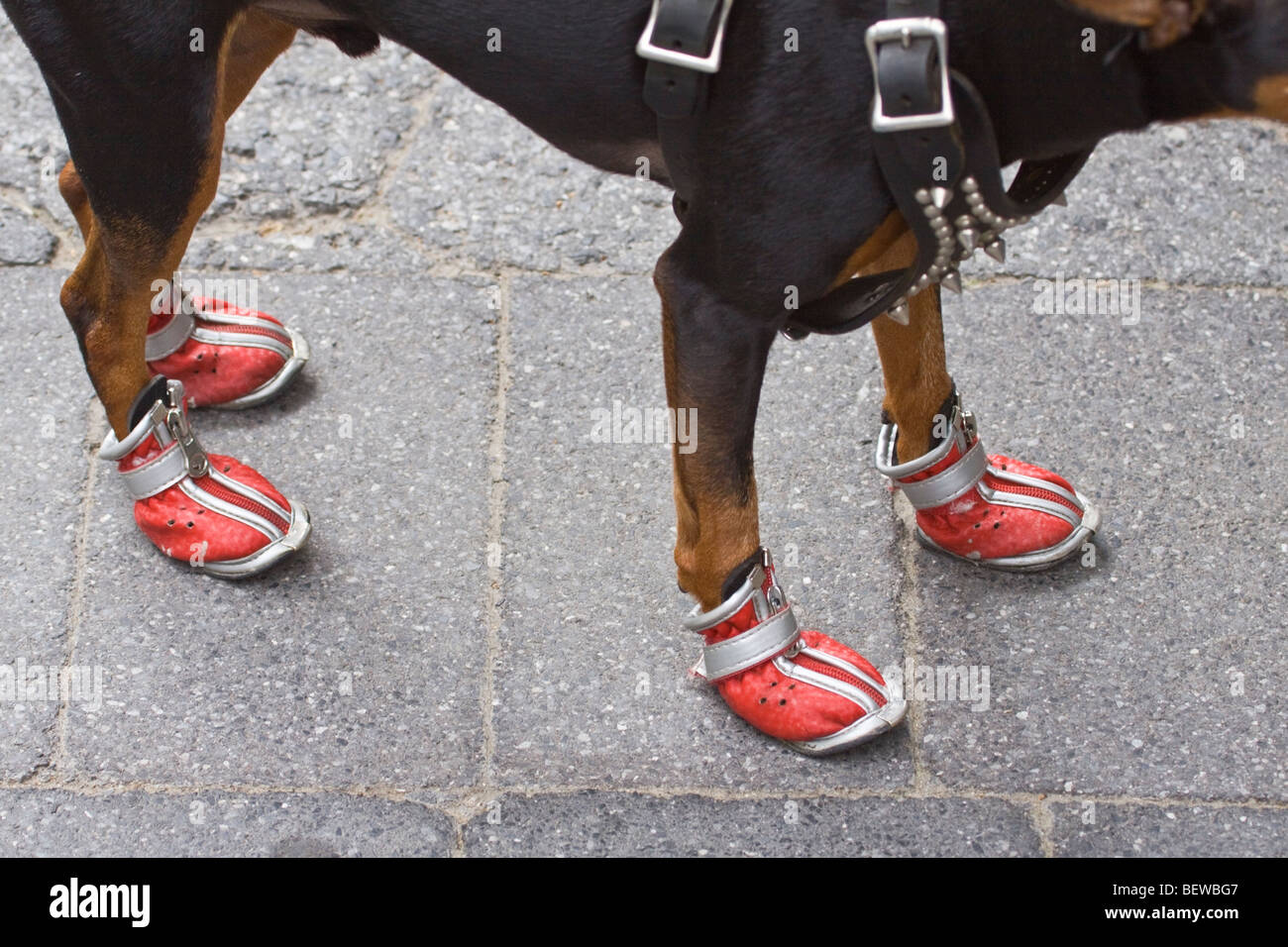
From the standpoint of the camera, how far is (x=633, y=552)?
9.55 ft

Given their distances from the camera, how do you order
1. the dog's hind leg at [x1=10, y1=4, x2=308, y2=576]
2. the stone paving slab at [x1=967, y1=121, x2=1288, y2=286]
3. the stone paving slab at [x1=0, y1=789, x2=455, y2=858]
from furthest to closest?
1. the stone paving slab at [x1=967, y1=121, x2=1288, y2=286]
2. the stone paving slab at [x1=0, y1=789, x2=455, y2=858]
3. the dog's hind leg at [x1=10, y1=4, x2=308, y2=576]

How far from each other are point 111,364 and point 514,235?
1.13 m

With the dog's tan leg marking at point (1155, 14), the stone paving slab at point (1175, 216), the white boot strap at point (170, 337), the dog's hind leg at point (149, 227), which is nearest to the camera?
the dog's tan leg marking at point (1155, 14)

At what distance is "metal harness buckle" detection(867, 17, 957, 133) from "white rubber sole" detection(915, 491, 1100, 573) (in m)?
1.17

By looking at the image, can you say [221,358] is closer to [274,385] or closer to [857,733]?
[274,385]

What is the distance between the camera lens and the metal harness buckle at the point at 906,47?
183cm

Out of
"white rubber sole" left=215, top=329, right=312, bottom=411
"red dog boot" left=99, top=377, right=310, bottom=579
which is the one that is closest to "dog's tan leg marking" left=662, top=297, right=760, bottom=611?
"red dog boot" left=99, top=377, right=310, bottom=579

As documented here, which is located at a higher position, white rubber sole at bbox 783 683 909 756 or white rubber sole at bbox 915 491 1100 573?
white rubber sole at bbox 915 491 1100 573

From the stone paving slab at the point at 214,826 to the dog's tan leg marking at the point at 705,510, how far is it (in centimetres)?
63

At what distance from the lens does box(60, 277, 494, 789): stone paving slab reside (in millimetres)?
2590

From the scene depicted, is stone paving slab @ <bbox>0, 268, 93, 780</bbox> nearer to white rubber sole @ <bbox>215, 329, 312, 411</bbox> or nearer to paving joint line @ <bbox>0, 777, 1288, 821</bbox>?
paving joint line @ <bbox>0, 777, 1288, 821</bbox>

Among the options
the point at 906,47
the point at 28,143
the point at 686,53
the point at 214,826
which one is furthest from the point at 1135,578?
the point at 28,143

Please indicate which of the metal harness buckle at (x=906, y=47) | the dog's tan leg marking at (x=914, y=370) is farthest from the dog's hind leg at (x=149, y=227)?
the dog's tan leg marking at (x=914, y=370)

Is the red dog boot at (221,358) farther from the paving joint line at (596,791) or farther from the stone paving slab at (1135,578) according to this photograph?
the stone paving slab at (1135,578)
